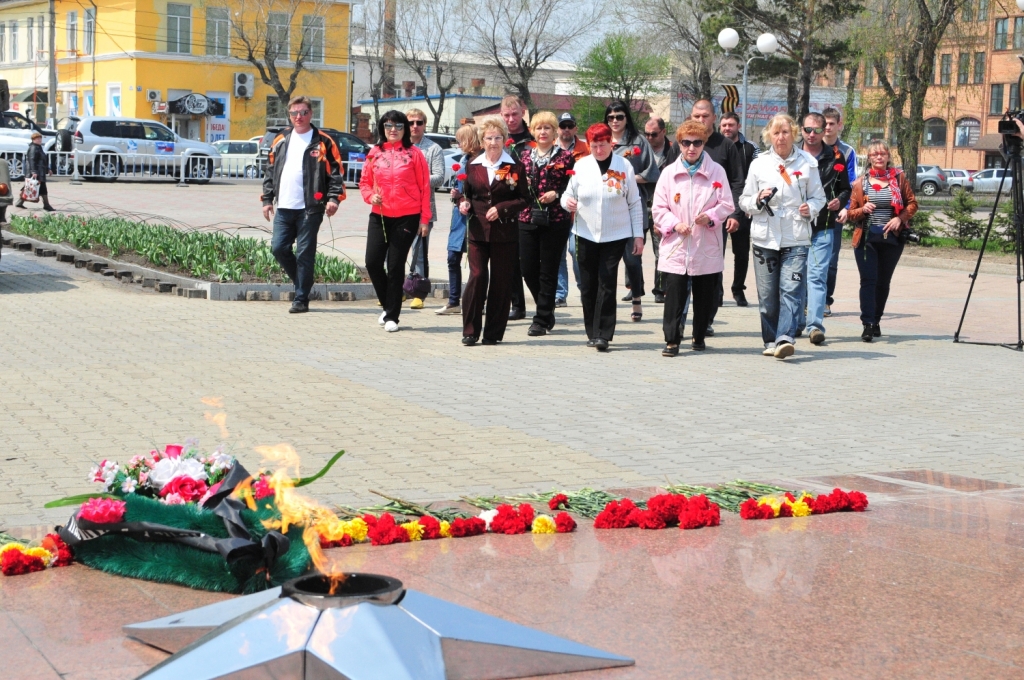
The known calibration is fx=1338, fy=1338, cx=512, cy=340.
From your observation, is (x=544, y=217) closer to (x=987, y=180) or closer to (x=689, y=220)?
(x=689, y=220)

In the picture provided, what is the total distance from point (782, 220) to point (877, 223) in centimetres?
170

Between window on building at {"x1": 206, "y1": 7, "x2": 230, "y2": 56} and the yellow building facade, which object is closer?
the yellow building facade

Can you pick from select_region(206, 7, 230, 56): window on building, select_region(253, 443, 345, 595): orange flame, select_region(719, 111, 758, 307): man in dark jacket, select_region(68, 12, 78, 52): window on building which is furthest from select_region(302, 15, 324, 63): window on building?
select_region(253, 443, 345, 595): orange flame

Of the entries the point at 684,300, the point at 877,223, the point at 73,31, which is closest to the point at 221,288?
the point at 684,300

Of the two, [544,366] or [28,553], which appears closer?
[28,553]

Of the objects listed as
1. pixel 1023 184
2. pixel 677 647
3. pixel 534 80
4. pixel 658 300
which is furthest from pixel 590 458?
pixel 534 80

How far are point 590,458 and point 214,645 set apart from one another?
3637mm

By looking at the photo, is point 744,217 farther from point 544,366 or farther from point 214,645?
point 214,645

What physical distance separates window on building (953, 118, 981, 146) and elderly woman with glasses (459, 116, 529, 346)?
71.9 meters

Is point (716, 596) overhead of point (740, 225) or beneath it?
beneath

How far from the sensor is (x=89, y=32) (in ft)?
206

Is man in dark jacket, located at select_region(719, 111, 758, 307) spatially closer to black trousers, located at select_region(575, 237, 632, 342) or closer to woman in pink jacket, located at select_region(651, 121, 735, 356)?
woman in pink jacket, located at select_region(651, 121, 735, 356)

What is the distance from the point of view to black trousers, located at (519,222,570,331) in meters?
11.6

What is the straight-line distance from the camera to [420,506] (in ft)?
18.3
